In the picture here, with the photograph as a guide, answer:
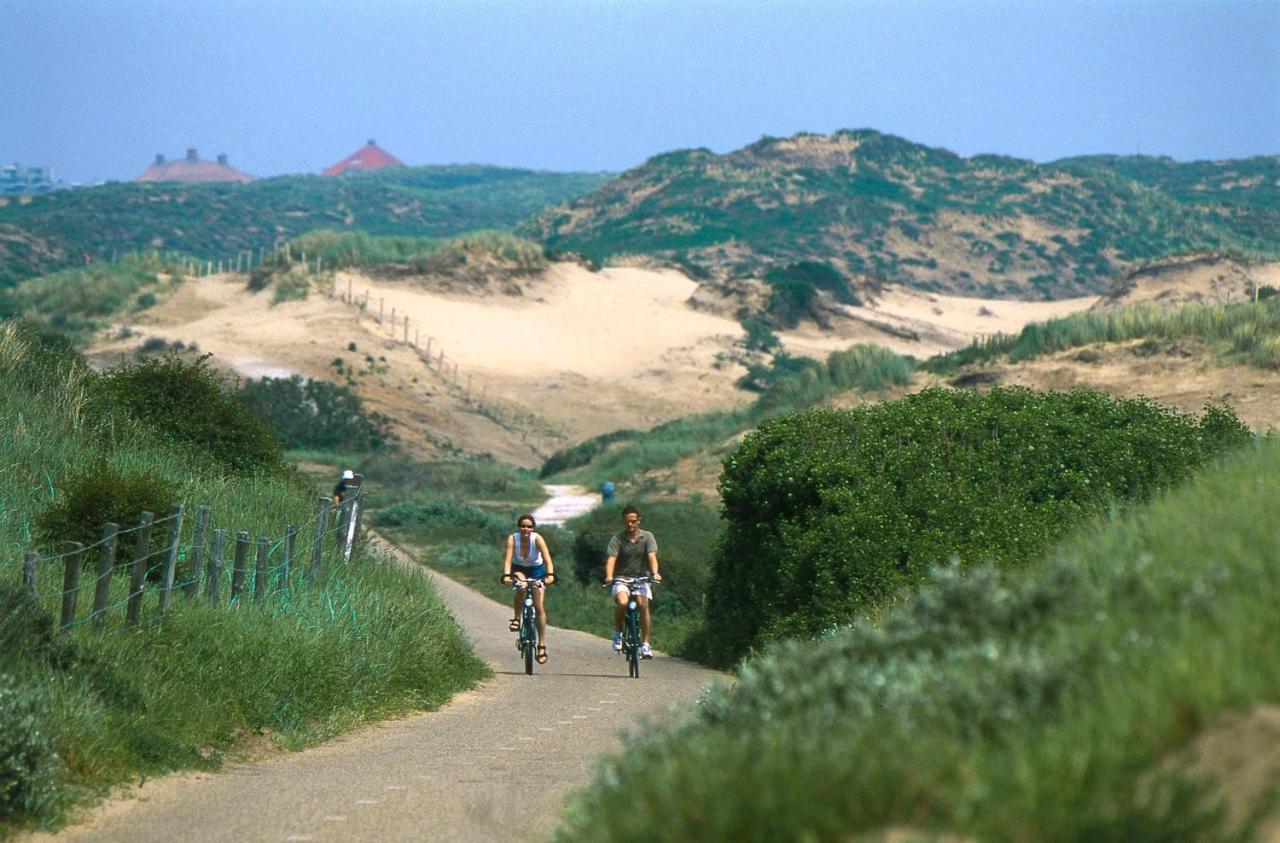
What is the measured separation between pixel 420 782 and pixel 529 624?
8220 mm

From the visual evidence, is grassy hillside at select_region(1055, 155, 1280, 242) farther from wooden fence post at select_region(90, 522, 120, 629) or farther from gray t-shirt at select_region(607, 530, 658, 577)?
wooden fence post at select_region(90, 522, 120, 629)

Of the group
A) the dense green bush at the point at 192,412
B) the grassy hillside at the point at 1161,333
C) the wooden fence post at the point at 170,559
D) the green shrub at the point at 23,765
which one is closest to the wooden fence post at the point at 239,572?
the wooden fence post at the point at 170,559

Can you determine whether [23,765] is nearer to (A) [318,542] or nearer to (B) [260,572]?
(B) [260,572]

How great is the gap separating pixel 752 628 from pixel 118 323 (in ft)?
191

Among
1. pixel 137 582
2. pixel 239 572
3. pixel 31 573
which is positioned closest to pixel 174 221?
pixel 239 572

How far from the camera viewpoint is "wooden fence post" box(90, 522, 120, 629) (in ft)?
38.7

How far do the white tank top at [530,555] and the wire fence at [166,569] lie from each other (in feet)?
6.35

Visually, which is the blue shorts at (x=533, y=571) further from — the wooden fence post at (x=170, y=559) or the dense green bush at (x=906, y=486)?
the wooden fence post at (x=170, y=559)

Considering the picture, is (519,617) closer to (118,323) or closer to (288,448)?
(288,448)

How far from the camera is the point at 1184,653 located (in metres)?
4.86

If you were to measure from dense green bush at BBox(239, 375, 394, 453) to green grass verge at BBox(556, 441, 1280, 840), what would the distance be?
53034 mm

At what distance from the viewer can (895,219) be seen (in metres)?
135

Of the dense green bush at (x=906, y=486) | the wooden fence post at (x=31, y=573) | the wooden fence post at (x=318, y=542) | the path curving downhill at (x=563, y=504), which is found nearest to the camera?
the wooden fence post at (x=31, y=573)

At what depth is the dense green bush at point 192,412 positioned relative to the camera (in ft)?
69.7
